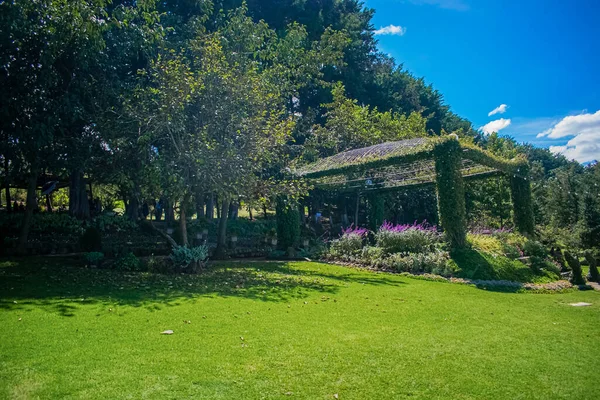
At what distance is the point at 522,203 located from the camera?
17.8 m

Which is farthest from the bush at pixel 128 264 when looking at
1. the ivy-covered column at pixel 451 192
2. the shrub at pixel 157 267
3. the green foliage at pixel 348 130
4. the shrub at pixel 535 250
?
the shrub at pixel 535 250

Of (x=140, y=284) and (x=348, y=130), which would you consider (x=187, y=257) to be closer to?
A: (x=140, y=284)

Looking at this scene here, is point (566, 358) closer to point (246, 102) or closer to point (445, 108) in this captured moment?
point (246, 102)

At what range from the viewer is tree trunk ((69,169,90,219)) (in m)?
17.3

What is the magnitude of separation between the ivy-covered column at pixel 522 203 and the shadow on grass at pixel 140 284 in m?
10.3

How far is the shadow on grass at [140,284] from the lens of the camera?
675 cm

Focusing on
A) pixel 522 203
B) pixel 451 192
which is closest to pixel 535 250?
pixel 451 192

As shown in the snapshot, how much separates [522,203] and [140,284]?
1682 centimetres

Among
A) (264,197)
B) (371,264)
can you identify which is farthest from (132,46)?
(371,264)

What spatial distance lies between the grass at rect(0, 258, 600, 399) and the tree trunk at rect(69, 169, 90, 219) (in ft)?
32.3

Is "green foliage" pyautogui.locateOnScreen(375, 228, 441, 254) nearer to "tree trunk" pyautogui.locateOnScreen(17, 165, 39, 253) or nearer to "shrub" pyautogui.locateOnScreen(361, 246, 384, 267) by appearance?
"shrub" pyautogui.locateOnScreen(361, 246, 384, 267)

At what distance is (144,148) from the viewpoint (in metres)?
10.9

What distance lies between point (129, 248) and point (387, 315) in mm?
11964

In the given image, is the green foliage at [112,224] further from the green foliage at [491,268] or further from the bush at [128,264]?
the green foliage at [491,268]
